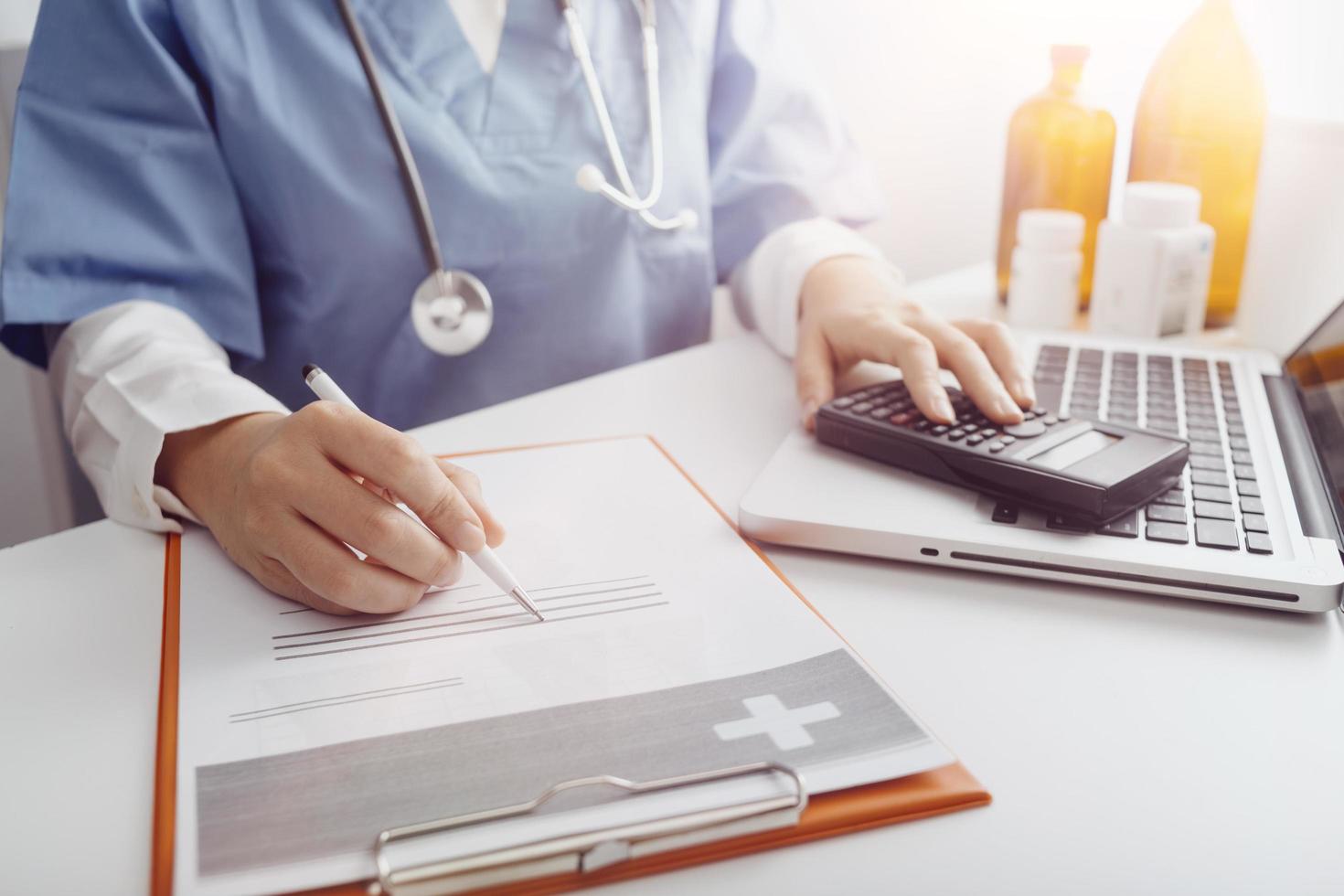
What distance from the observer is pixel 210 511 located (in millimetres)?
529

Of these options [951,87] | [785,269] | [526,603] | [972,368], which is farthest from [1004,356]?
[951,87]

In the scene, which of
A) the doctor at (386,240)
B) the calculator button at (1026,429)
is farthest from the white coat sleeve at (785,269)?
the calculator button at (1026,429)

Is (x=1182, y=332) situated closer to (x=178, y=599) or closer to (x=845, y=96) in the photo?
(x=845, y=96)

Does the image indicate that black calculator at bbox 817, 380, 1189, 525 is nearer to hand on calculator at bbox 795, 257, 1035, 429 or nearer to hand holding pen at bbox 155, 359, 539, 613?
hand on calculator at bbox 795, 257, 1035, 429

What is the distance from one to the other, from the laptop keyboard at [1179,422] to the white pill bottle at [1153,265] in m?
0.12

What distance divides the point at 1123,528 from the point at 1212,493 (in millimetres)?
72

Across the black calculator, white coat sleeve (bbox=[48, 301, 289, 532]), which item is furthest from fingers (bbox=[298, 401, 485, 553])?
the black calculator

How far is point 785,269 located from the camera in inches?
32.9

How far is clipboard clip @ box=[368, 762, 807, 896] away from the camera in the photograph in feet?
1.03

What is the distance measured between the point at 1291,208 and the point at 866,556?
21.4 inches

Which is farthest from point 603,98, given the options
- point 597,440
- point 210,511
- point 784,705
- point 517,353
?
point 784,705

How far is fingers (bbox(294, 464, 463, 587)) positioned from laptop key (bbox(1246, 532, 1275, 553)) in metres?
0.38

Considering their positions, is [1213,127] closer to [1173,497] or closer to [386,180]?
[1173,497]

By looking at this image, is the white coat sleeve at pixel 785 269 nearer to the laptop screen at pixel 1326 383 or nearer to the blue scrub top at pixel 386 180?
the blue scrub top at pixel 386 180
